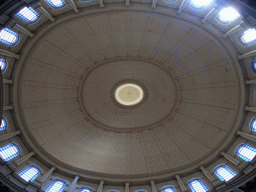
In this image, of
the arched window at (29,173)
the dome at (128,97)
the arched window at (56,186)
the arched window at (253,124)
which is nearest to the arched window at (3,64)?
the dome at (128,97)

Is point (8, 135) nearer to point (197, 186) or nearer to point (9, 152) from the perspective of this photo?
point (9, 152)

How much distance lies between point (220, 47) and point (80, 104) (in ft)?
55.1

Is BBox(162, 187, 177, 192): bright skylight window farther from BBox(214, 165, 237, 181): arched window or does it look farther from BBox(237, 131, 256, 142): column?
BBox(237, 131, 256, 142): column

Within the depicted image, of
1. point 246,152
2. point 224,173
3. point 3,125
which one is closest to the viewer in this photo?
point 246,152

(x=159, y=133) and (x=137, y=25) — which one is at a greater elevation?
(x=137, y=25)

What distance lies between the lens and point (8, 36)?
18.4 metres

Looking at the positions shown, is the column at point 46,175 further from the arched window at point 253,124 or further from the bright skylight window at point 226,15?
the bright skylight window at point 226,15

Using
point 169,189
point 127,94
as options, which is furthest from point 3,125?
point 169,189

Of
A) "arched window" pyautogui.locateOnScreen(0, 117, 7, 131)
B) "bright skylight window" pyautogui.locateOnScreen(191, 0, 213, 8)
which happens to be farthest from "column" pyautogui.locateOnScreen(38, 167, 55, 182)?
"bright skylight window" pyautogui.locateOnScreen(191, 0, 213, 8)

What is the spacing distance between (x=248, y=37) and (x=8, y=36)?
64.5ft

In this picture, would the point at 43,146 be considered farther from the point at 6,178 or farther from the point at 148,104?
the point at 148,104

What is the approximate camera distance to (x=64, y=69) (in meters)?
24.9

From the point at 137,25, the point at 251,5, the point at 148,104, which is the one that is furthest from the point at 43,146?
the point at 251,5

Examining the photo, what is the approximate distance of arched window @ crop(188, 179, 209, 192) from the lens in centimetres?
2023
